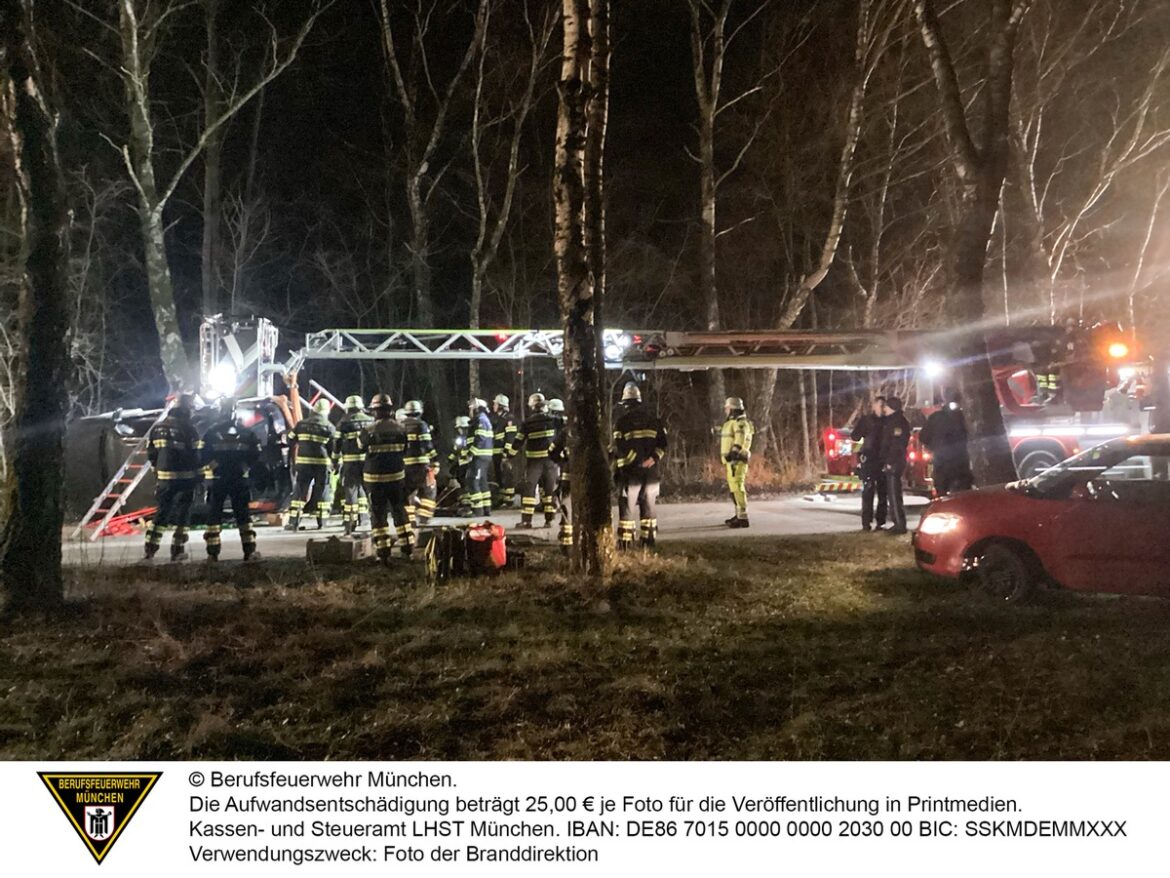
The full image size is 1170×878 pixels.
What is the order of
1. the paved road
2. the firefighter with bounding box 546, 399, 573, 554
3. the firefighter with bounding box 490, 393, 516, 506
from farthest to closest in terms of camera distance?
the firefighter with bounding box 490, 393, 516, 506 < the paved road < the firefighter with bounding box 546, 399, 573, 554

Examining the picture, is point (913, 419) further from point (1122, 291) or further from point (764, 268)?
point (1122, 291)

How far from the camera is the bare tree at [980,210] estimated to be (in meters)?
9.30

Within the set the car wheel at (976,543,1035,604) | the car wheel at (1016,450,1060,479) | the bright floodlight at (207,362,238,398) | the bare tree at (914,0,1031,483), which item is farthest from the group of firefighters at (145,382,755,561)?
the car wheel at (1016,450,1060,479)

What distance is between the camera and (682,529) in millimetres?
11062

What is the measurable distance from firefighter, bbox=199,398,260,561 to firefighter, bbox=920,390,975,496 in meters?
8.03

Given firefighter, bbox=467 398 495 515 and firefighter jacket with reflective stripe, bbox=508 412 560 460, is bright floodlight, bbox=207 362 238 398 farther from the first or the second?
firefighter jacket with reflective stripe, bbox=508 412 560 460

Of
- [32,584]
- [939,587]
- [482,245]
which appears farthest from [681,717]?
[482,245]

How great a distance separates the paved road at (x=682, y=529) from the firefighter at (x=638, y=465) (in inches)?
51.3

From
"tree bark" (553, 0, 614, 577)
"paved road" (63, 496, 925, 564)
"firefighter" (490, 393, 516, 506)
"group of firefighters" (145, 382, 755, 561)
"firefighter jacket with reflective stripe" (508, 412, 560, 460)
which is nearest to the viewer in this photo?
"tree bark" (553, 0, 614, 577)

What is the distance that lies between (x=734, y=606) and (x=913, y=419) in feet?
30.2

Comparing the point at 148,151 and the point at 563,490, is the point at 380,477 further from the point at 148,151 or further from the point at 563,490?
the point at 148,151

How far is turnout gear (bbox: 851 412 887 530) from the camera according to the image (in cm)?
988

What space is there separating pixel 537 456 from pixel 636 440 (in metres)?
2.21
